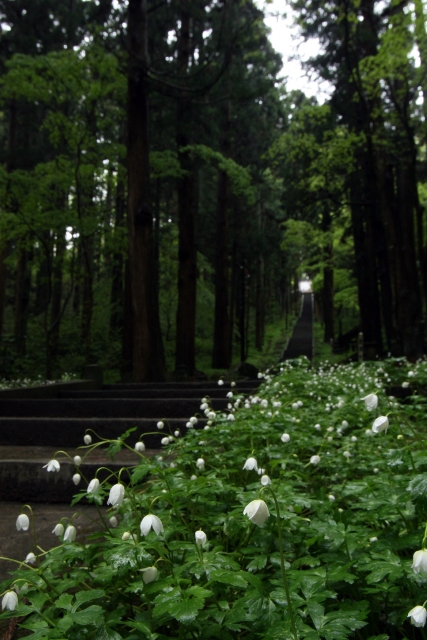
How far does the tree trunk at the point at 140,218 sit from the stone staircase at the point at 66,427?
1.42 meters

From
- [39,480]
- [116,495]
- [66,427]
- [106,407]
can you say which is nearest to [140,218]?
[106,407]

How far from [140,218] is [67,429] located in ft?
20.7

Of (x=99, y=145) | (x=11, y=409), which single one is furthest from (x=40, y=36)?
(x=11, y=409)

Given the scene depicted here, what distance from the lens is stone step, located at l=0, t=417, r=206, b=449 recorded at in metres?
6.00

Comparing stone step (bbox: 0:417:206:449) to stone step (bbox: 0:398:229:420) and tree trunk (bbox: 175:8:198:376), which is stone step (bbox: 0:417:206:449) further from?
tree trunk (bbox: 175:8:198:376)

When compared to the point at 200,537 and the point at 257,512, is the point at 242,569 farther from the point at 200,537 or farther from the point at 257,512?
the point at 257,512

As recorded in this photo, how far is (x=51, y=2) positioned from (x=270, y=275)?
2531cm

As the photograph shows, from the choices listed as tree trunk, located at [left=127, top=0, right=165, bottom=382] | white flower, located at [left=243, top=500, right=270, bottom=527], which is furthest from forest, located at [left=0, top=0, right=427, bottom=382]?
white flower, located at [left=243, top=500, right=270, bottom=527]

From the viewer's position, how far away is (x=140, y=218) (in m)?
11.5

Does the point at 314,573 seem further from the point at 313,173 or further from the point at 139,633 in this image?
the point at 313,173

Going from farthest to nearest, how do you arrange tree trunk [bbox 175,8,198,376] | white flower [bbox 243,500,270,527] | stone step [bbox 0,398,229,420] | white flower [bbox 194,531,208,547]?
tree trunk [bbox 175,8,198,376] < stone step [bbox 0,398,229,420] < white flower [bbox 194,531,208,547] < white flower [bbox 243,500,270,527]

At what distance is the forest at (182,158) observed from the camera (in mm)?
12008

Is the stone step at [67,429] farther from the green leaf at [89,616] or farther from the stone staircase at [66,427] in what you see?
the green leaf at [89,616]

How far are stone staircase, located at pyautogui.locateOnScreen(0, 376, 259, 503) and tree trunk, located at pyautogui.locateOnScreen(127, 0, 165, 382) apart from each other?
1423 mm
